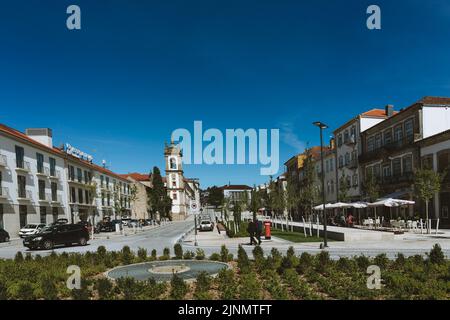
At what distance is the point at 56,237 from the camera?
980 inches

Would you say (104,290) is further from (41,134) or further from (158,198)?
(158,198)

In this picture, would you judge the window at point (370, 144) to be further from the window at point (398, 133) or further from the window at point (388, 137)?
the window at point (398, 133)

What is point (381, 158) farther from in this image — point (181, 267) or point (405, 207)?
point (181, 267)

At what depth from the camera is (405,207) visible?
126 ft

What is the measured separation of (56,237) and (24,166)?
20.9 m

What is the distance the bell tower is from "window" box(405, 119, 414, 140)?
7289cm

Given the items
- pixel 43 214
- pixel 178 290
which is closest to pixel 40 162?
pixel 43 214

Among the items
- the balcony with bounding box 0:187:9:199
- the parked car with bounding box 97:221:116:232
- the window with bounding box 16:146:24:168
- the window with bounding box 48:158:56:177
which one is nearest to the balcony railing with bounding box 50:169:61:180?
the window with bounding box 48:158:56:177

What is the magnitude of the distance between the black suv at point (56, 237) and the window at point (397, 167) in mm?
31330

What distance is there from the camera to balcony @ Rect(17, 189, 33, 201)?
40.2 metres

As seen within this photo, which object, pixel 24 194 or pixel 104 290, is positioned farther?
pixel 24 194

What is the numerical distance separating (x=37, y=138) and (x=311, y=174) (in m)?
41.2

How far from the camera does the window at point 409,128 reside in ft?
125

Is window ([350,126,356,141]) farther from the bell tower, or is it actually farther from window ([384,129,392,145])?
the bell tower
